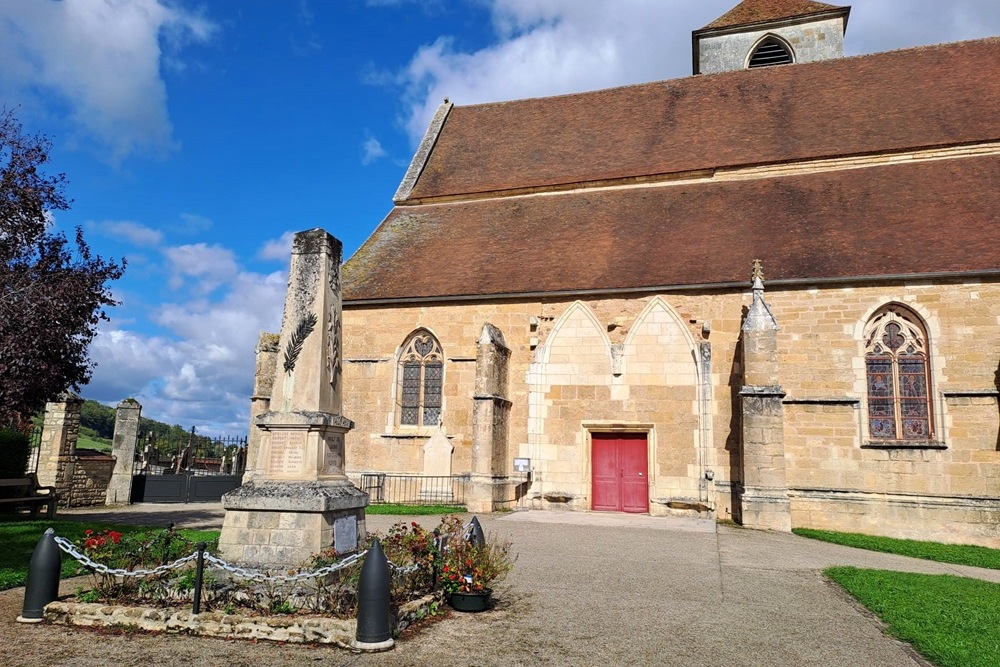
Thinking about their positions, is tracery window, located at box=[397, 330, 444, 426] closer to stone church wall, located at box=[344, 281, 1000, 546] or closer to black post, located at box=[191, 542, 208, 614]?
stone church wall, located at box=[344, 281, 1000, 546]

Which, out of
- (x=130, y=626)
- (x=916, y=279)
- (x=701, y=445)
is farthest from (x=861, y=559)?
(x=130, y=626)

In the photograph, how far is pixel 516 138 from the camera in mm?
21984

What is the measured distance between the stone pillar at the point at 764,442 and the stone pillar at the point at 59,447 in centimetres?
1482

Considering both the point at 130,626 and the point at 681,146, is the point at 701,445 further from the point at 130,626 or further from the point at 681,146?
the point at 130,626

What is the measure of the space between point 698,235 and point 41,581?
14550 mm

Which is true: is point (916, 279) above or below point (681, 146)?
below

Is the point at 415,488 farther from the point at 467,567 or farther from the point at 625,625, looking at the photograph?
the point at 625,625

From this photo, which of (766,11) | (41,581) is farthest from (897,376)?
(766,11)

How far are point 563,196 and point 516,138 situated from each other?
385 cm

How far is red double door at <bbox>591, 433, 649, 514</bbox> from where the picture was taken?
15.5 meters

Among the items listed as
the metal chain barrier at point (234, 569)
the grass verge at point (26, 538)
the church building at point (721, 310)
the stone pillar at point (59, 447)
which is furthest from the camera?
the stone pillar at point (59, 447)

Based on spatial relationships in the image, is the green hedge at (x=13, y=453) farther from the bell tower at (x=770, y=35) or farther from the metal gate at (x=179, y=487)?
the bell tower at (x=770, y=35)

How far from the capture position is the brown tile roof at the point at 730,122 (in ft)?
57.7

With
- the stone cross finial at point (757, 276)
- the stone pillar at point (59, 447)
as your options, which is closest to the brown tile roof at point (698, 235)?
the stone cross finial at point (757, 276)
